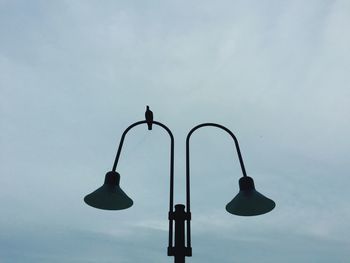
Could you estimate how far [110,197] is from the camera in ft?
20.6

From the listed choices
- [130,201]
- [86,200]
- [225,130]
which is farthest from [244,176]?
[86,200]

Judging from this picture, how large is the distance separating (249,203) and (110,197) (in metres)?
2.21

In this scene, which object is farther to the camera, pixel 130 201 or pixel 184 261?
pixel 130 201

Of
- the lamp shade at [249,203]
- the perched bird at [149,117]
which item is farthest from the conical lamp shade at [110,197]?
the lamp shade at [249,203]

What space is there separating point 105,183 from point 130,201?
0.51m

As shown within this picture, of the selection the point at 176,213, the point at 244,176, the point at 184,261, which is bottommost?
the point at 184,261

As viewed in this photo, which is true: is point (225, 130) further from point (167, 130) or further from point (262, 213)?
point (262, 213)

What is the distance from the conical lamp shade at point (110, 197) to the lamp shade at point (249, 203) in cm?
169

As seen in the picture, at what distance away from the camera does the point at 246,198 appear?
621 cm

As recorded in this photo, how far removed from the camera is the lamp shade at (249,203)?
612 cm

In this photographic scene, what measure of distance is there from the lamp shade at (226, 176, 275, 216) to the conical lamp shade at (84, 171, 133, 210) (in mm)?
1694

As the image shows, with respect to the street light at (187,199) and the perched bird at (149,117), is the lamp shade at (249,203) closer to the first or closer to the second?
the street light at (187,199)

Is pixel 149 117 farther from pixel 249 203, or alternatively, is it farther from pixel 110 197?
pixel 249 203

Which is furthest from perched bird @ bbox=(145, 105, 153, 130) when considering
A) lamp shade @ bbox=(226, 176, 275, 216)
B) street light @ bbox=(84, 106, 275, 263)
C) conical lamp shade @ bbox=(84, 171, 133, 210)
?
lamp shade @ bbox=(226, 176, 275, 216)
